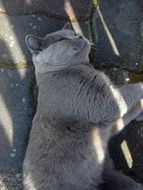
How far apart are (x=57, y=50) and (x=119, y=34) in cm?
40

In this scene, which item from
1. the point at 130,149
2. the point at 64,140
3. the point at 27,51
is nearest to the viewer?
the point at 64,140

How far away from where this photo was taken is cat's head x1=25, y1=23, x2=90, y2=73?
105 inches

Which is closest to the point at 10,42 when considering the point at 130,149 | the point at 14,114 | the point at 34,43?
the point at 34,43

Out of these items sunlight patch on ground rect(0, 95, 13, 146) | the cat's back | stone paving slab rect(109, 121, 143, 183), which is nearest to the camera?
the cat's back

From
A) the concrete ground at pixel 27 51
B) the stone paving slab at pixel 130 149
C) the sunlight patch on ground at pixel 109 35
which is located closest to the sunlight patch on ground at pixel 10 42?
the concrete ground at pixel 27 51

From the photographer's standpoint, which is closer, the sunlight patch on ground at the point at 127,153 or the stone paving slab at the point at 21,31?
the sunlight patch on ground at the point at 127,153

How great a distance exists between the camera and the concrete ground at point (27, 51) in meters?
2.86

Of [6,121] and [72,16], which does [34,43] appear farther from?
[6,121]

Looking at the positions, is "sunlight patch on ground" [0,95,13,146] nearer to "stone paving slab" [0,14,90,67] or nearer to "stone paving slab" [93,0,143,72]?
"stone paving slab" [0,14,90,67]

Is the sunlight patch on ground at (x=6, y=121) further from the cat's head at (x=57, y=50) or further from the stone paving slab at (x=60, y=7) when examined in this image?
the stone paving slab at (x=60, y=7)

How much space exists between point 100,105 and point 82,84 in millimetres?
136

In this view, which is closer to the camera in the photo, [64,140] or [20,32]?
[64,140]

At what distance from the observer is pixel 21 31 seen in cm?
291

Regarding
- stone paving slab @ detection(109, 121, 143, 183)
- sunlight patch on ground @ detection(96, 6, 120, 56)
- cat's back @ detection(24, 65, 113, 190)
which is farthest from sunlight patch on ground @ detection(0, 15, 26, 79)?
stone paving slab @ detection(109, 121, 143, 183)
